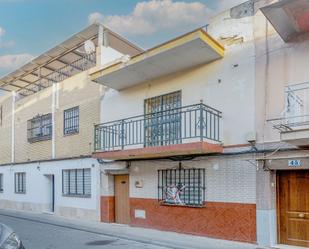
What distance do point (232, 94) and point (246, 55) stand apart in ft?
3.86

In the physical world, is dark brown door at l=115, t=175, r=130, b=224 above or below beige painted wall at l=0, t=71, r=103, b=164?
below

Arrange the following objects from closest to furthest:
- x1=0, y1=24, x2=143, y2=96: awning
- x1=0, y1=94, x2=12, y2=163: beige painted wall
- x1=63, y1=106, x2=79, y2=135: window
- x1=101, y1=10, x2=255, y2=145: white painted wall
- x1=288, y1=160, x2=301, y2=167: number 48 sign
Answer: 1. x1=288, y1=160, x2=301, y2=167: number 48 sign
2. x1=101, y1=10, x2=255, y2=145: white painted wall
3. x1=0, y1=24, x2=143, y2=96: awning
4. x1=63, y1=106, x2=79, y2=135: window
5. x1=0, y1=94, x2=12, y2=163: beige painted wall

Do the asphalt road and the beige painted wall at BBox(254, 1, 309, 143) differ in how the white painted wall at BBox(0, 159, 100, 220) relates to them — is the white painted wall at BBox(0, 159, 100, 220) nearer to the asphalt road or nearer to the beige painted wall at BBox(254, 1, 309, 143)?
the asphalt road

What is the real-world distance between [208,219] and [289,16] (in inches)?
241

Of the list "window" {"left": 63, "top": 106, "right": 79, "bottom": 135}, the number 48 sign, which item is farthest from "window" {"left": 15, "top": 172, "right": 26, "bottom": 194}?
the number 48 sign

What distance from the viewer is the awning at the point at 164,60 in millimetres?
10727

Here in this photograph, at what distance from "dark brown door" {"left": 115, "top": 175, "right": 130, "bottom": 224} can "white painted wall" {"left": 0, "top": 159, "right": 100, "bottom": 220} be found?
3.10 feet

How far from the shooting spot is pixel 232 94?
35.3 ft

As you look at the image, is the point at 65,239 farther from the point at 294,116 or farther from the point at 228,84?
the point at 294,116

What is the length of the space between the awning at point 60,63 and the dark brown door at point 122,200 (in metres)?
5.80

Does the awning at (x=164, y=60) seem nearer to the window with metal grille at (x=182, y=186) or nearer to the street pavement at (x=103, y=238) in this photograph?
the window with metal grille at (x=182, y=186)

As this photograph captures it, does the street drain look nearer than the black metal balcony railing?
Yes

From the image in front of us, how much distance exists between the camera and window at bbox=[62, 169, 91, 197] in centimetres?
1628

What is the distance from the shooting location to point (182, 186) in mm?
12102
